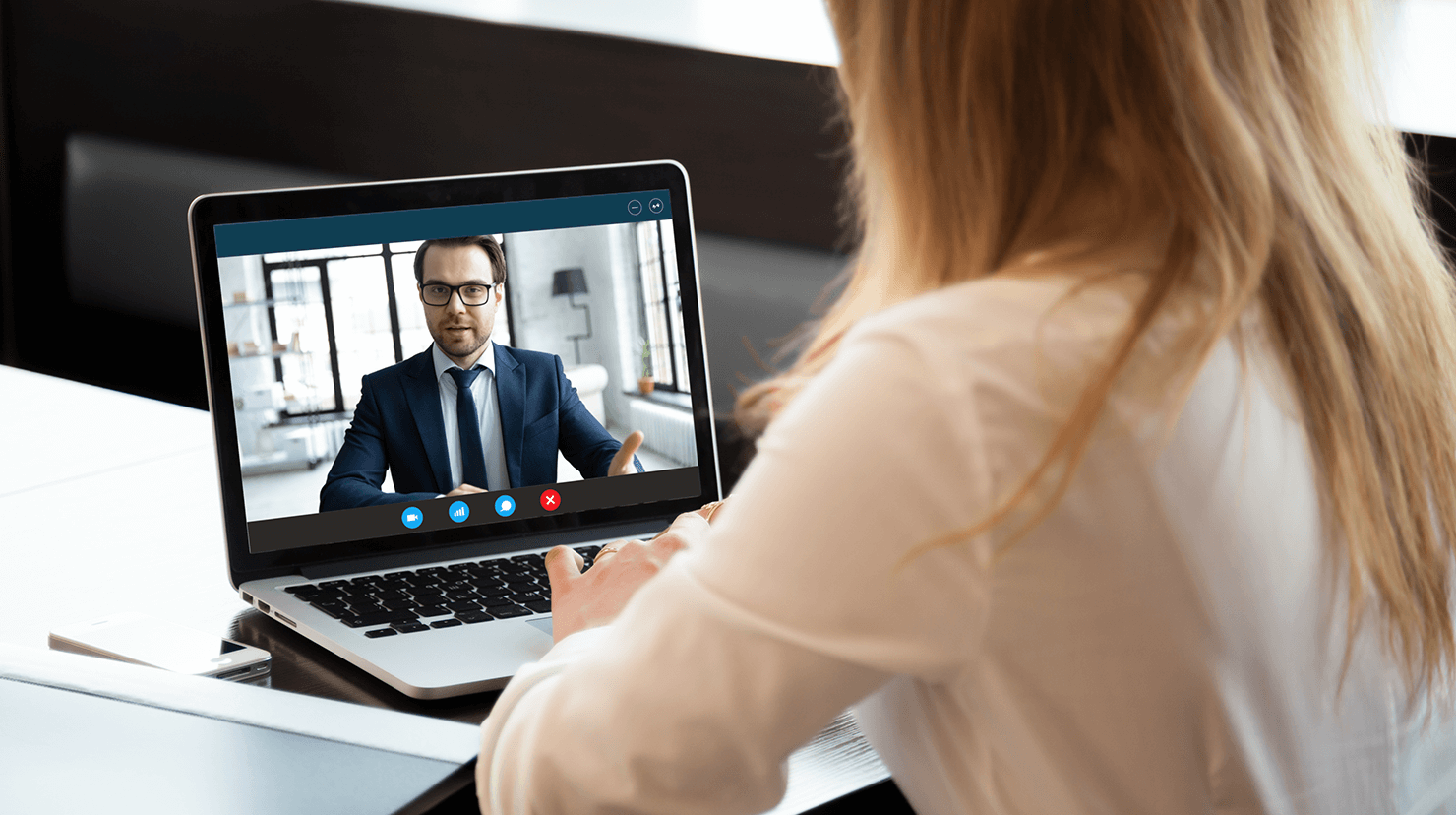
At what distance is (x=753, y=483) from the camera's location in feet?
1.39

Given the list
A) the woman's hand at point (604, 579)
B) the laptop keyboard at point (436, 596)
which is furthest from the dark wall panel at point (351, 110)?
the woman's hand at point (604, 579)

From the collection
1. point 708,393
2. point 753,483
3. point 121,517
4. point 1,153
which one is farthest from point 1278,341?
point 1,153

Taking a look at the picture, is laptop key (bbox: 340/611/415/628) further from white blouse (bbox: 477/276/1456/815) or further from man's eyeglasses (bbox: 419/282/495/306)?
white blouse (bbox: 477/276/1456/815)

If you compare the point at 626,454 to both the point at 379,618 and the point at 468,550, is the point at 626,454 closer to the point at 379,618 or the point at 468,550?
the point at 468,550

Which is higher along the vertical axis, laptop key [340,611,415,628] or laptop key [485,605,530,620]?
laptop key [340,611,415,628]

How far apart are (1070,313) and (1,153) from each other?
260cm

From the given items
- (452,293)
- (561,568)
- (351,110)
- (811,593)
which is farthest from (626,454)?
(351,110)

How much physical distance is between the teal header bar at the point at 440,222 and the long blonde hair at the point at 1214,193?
0.54 meters

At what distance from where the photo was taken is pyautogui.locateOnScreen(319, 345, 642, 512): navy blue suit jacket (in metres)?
0.96

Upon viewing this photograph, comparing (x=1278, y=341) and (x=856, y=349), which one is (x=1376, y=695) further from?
(x=856, y=349)

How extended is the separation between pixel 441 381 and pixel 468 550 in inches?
5.6

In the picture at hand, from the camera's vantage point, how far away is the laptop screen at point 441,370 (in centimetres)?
95

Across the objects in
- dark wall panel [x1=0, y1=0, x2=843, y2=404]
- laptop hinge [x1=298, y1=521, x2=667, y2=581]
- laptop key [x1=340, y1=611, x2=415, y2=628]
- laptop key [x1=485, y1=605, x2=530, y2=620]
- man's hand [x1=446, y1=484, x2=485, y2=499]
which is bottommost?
laptop key [x1=485, y1=605, x2=530, y2=620]

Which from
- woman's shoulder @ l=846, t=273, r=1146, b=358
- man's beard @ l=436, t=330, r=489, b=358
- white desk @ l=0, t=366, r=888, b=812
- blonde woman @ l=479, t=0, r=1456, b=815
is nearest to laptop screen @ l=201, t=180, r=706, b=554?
man's beard @ l=436, t=330, r=489, b=358
